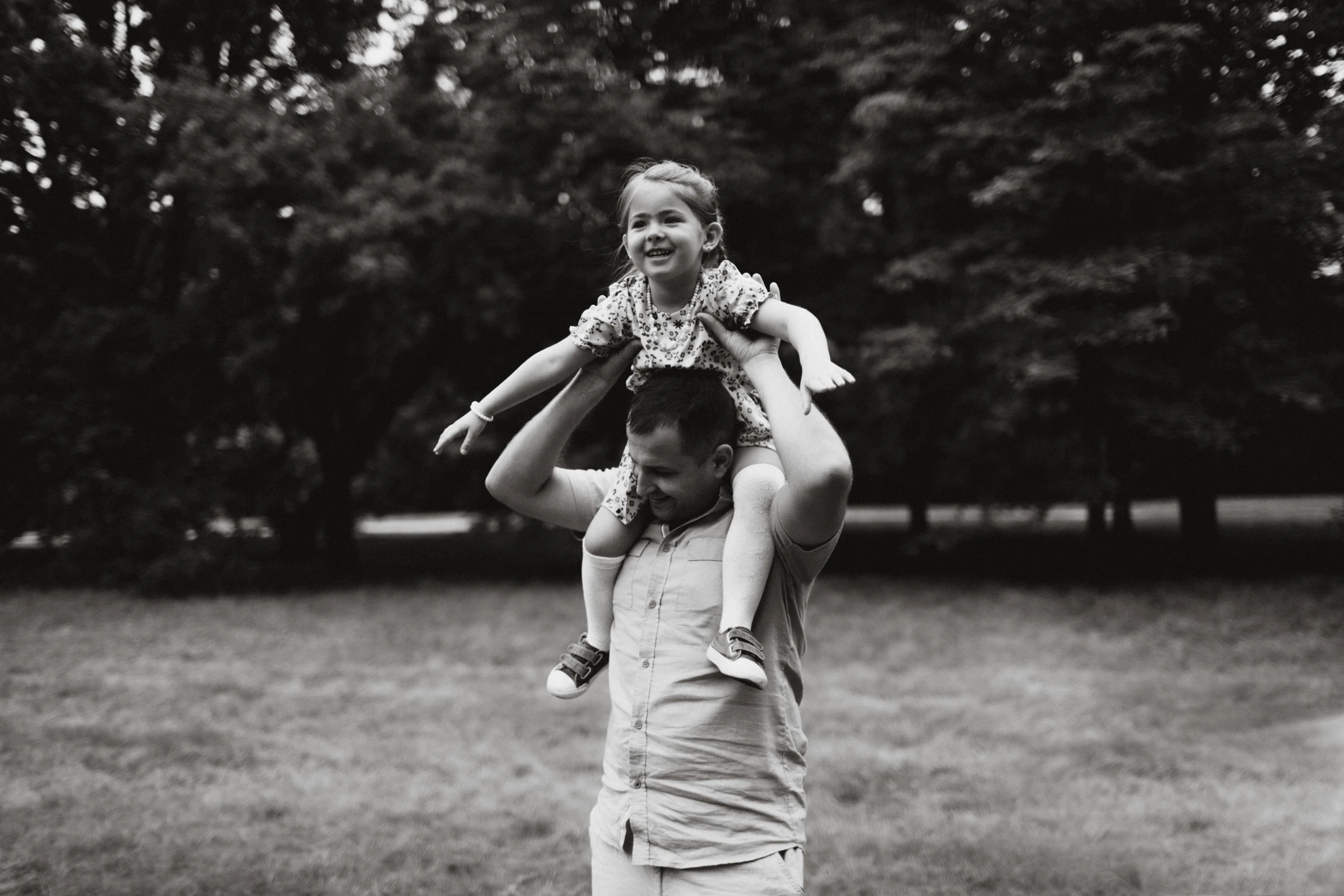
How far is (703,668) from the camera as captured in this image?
6.93 ft

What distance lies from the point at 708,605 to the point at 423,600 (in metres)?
9.97

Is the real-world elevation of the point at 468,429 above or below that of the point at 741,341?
below

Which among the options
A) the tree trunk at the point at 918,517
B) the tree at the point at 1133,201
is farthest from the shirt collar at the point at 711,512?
the tree trunk at the point at 918,517

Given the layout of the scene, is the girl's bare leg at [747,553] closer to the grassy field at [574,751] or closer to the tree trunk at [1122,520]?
the grassy field at [574,751]

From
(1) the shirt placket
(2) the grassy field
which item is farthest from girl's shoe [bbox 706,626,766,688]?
(2) the grassy field

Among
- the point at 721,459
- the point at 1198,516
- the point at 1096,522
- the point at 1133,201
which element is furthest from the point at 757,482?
the point at 1198,516

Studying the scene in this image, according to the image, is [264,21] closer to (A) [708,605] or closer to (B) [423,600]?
(B) [423,600]

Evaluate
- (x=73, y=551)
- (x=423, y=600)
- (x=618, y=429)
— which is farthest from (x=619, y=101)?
(x=73, y=551)

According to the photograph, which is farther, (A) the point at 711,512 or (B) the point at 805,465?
(A) the point at 711,512

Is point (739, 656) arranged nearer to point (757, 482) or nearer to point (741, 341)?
point (757, 482)

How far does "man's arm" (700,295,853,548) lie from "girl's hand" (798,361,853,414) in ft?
0.10

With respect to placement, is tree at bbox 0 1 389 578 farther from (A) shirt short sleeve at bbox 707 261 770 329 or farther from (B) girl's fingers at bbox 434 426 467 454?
(A) shirt short sleeve at bbox 707 261 770 329

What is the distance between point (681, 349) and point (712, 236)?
0.34m

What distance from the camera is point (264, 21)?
505 inches
